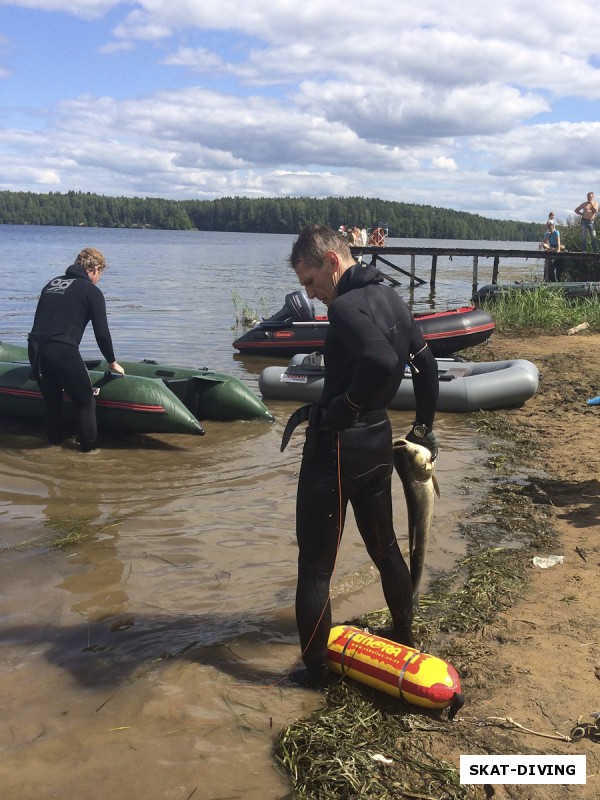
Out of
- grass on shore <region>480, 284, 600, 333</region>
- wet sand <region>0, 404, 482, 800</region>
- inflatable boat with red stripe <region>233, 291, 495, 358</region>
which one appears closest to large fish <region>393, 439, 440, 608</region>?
wet sand <region>0, 404, 482, 800</region>

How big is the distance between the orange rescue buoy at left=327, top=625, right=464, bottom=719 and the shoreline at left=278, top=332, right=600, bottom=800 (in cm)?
8

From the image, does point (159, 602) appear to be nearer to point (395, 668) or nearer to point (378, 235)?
point (395, 668)

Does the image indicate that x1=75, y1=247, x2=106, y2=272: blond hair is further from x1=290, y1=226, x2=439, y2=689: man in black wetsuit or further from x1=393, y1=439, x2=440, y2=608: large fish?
x1=393, y1=439, x2=440, y2=608: large fish

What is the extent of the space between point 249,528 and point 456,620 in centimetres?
190

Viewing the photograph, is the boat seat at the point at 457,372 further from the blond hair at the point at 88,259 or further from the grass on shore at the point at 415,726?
the grass on shore at the point at 415,726

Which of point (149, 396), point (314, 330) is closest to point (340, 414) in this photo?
point (149, 396)

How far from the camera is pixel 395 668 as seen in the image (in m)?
3.13

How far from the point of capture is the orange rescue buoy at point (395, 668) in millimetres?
3000

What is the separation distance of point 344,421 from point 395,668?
1.05 meters

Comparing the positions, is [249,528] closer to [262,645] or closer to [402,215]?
[262,645]

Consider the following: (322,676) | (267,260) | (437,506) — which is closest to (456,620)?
(322,676)

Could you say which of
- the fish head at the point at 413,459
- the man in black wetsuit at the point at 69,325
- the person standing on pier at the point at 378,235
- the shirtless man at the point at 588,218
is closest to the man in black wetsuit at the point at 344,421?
the fish head at the point at 413,459

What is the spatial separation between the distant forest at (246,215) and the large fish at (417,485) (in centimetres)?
7456

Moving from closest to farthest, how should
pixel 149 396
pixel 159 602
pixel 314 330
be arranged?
pixel 159 602
pixel 149 396
pixel 314 330
